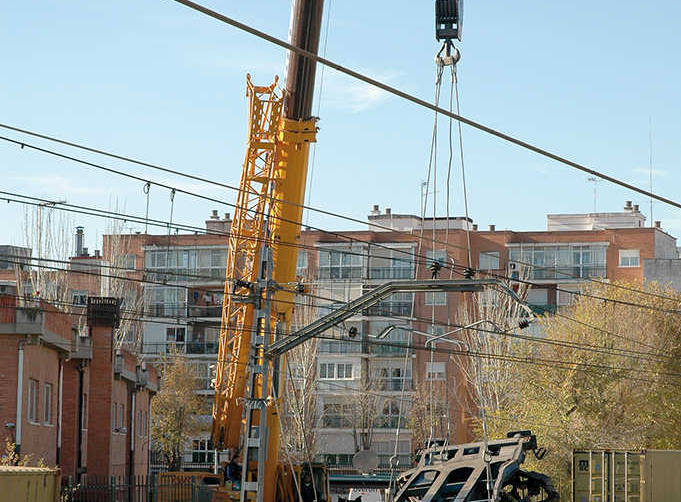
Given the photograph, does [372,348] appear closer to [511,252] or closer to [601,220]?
[511,252]

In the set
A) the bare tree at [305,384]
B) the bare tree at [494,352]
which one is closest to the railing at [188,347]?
the bare tree at [305,384]

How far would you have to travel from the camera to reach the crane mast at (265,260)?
1005 inches

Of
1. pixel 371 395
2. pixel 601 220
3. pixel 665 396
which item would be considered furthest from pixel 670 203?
pixel 601 220

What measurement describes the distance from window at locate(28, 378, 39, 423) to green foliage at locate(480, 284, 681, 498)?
2091 centimetres

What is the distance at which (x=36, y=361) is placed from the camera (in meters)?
33.6

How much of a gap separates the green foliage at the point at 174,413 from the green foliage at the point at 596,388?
26.5m

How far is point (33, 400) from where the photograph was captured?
33.8 metres

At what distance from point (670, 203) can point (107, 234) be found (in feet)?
235

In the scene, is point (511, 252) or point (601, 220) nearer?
point (511, 252)

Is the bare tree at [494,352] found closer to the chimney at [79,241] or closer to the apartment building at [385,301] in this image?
the apartment building at [385,301]

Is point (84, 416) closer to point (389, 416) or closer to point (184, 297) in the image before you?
point (389, 416)

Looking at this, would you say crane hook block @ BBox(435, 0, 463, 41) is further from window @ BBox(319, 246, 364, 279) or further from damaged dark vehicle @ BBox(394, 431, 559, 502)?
window @ BBox(319, 246, 364, 279)

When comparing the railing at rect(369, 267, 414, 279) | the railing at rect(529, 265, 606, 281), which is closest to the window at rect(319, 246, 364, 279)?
the railing at rect(369, 267, 414, 279)

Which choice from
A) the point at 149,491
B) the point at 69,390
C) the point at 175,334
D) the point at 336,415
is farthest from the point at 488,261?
the point at 149,491
